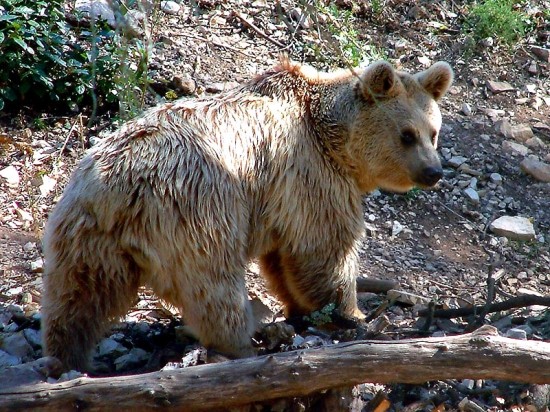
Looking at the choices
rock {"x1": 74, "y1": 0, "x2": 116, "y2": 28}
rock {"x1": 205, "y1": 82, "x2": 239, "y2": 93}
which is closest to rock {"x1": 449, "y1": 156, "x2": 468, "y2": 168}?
rock {"x1": 205, "y1": 82, "x2": 239, "y2": 93}

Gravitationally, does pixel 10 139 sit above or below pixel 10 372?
above

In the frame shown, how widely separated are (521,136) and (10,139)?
5.70m

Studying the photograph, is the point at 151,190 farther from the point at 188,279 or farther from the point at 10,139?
the point at 10,139

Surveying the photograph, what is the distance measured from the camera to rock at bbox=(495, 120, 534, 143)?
365 inches

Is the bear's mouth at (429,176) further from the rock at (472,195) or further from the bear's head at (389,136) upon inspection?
the rock at (472,195)

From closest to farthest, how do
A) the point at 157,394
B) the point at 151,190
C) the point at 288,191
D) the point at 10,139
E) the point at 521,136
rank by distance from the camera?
1. the point at 157,394
2. the point at 151,190
3. the point at 288,191
4. the point at 10,139
5. the point at 521,136

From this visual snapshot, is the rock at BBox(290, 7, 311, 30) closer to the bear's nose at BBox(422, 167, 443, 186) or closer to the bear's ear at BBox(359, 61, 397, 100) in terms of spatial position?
the bear's ear at BBox(359, 61, 397, 100)

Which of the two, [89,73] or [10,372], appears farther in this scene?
[89,73]

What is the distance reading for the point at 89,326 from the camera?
5.10 meters

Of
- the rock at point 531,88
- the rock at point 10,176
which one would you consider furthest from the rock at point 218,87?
the rock at point 531,88

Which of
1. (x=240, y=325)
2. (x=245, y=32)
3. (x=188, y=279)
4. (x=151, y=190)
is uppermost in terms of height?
(x=245, y=32)

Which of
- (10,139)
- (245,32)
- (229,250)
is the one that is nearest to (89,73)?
(10,139)

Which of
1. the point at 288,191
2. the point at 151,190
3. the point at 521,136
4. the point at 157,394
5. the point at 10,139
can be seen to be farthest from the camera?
the point at 521,136

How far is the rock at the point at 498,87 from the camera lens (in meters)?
9.89
